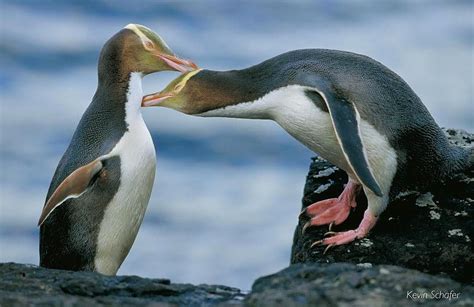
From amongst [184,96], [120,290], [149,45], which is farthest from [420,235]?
[120,290]

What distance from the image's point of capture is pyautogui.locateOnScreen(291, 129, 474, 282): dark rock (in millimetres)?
5062

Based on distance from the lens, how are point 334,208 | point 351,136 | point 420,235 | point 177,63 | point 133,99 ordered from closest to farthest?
point 351,136 < point 420,235 < point 334,208 < point 133,99 < point 177,63

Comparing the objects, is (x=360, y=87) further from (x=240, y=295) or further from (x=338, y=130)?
(x=240, y=295)

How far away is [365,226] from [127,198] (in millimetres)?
1145

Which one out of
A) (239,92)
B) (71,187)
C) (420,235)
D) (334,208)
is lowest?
(420,235)

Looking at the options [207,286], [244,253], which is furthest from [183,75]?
[244,253]

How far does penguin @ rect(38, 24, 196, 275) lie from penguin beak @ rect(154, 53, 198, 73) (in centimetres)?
26

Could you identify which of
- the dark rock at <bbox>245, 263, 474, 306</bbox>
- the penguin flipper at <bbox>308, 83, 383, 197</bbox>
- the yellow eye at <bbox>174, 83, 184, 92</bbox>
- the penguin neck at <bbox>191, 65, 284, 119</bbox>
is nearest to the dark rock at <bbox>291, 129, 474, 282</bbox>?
the penguin flipper at <bbox>308, 83, 383, 197</bbox>

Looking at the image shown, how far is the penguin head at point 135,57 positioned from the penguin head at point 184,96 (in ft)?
0.83

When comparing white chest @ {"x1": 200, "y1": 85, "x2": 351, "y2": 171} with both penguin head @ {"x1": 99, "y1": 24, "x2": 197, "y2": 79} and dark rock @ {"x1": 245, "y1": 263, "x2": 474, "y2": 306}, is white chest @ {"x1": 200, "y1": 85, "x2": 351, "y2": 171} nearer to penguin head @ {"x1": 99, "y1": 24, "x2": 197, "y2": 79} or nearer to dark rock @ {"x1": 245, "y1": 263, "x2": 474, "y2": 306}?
penguin head @ {"x1": 99, "y1": 24, "x2": 197, "y2": 79}

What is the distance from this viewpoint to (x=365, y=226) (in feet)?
17.5

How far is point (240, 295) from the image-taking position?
3812 mm

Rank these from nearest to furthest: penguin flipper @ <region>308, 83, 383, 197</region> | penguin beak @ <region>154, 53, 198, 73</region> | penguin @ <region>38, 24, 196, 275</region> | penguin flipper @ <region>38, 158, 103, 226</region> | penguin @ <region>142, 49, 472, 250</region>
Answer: penguin flipper @ <region>308, 83, 383, 197</region> → penguin @ <region>142, 49, 472, 250</region> → penguin flipper @ <region>38, 158, 103, 226</region> → penguin @ <region>38, 24, 196, 275</region> → penguin beak @ <region>154, 53, 198, 73</region>

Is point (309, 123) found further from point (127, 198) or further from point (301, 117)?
point (127, 198)
